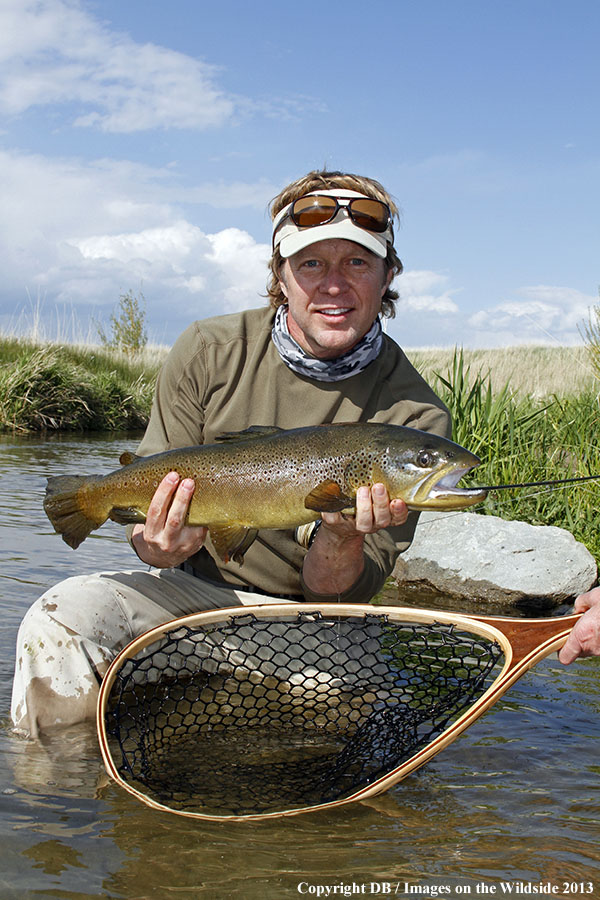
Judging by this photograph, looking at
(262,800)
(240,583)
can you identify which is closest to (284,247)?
(240,583)

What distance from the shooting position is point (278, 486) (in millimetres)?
3400

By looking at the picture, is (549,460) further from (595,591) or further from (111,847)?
(111,847)

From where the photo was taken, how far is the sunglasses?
403cm

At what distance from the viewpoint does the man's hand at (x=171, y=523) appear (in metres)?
3.41

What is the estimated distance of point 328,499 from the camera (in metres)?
3.26

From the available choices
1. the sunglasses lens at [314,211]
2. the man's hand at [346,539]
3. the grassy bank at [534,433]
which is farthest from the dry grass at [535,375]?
the man's hand at [346,539]

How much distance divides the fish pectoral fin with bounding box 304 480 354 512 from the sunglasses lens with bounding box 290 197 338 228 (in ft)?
4.77

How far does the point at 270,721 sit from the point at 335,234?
233 cm

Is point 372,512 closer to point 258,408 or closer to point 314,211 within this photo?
point 258,408

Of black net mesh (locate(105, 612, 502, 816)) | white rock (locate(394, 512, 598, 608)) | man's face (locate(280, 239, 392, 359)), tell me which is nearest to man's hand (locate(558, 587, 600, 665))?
black net mesh (locate(105, 612, 502, 816))

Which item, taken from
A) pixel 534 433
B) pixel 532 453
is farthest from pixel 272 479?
pixel 534 433

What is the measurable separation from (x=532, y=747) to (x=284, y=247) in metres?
2.66

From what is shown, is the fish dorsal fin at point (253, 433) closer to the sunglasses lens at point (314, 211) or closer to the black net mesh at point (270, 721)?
the black net mesh at point (270, 721)

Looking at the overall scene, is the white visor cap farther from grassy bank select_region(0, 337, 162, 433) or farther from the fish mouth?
grassy bank select_region(0, 337, 162, 433)
